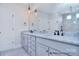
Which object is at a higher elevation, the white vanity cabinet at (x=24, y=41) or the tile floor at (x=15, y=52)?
the white vanity cabinet at (x=24, y=41)

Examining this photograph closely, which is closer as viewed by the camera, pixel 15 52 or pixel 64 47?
pixel 64 47

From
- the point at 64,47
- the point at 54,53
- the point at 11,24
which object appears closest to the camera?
the point at 64,47

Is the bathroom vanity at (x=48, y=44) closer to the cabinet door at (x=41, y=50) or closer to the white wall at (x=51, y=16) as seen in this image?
the cabinet door at (x=41, y=50)

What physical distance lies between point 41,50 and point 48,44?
14 centimetres

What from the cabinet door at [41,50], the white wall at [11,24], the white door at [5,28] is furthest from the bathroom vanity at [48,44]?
the white door at [5,28]

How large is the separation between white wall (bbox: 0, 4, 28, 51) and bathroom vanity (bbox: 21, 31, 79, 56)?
0.33ft

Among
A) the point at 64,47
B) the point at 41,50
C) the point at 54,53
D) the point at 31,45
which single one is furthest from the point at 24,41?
the point at 64,47

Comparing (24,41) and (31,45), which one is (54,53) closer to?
(31,45)

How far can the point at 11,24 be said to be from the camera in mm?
1640

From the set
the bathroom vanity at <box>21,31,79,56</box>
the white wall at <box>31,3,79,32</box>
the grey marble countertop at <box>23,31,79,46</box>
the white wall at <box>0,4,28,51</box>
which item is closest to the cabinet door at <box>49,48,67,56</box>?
the bathroom vanity at <box>21,31,79,56</box>

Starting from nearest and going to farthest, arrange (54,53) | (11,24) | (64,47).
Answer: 1. (64,47)
2. (54,53)
3. (11,24)

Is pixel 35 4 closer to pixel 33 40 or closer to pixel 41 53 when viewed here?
pixel 33 40

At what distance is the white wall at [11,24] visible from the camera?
1.61 meters

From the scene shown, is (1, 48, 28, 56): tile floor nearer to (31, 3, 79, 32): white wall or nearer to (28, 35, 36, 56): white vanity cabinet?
(28, 35, 36, 56): white vanity cabinet
